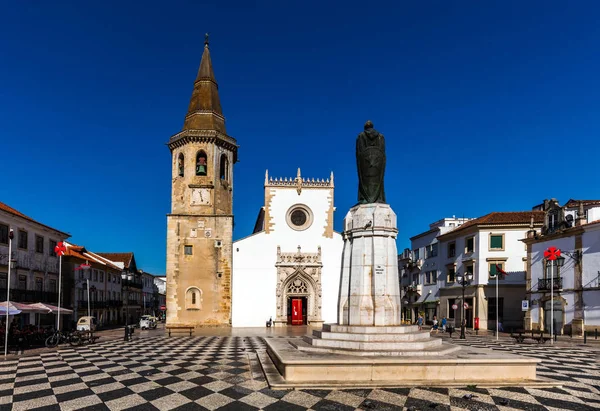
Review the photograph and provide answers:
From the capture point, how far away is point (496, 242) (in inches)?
1302

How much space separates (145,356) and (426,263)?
3269 centimetres

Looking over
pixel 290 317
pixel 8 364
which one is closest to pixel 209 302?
pixel 290 317

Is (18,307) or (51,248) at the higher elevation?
(51,248)

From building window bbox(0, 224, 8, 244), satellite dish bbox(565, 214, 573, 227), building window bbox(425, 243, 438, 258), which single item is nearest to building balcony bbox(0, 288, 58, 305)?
building window bbox(0, 224, 8, 244)

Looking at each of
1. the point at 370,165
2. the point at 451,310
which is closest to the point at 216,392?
the point at 370,165

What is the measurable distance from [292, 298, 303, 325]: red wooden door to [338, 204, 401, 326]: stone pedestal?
24.4 metres

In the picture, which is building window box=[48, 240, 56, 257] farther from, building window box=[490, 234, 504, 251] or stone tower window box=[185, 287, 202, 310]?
building window box=[490, 234, 504, 251]

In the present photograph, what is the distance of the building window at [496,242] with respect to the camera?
33.0 m

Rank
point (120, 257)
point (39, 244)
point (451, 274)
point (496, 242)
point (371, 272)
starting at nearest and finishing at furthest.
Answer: point (371, 272), point (39, 244), point (496, 242), point (451, 274), point (120, 257)

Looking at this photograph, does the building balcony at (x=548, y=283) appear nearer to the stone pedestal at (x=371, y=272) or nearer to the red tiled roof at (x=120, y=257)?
the stone pedestal at (x=371, y=272)

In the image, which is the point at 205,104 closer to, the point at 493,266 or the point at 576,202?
the point at 493,266

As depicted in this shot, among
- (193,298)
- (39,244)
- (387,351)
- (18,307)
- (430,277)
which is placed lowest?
(193,298)

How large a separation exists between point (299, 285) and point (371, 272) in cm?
2481

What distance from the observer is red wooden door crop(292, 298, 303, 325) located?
3556 cm
